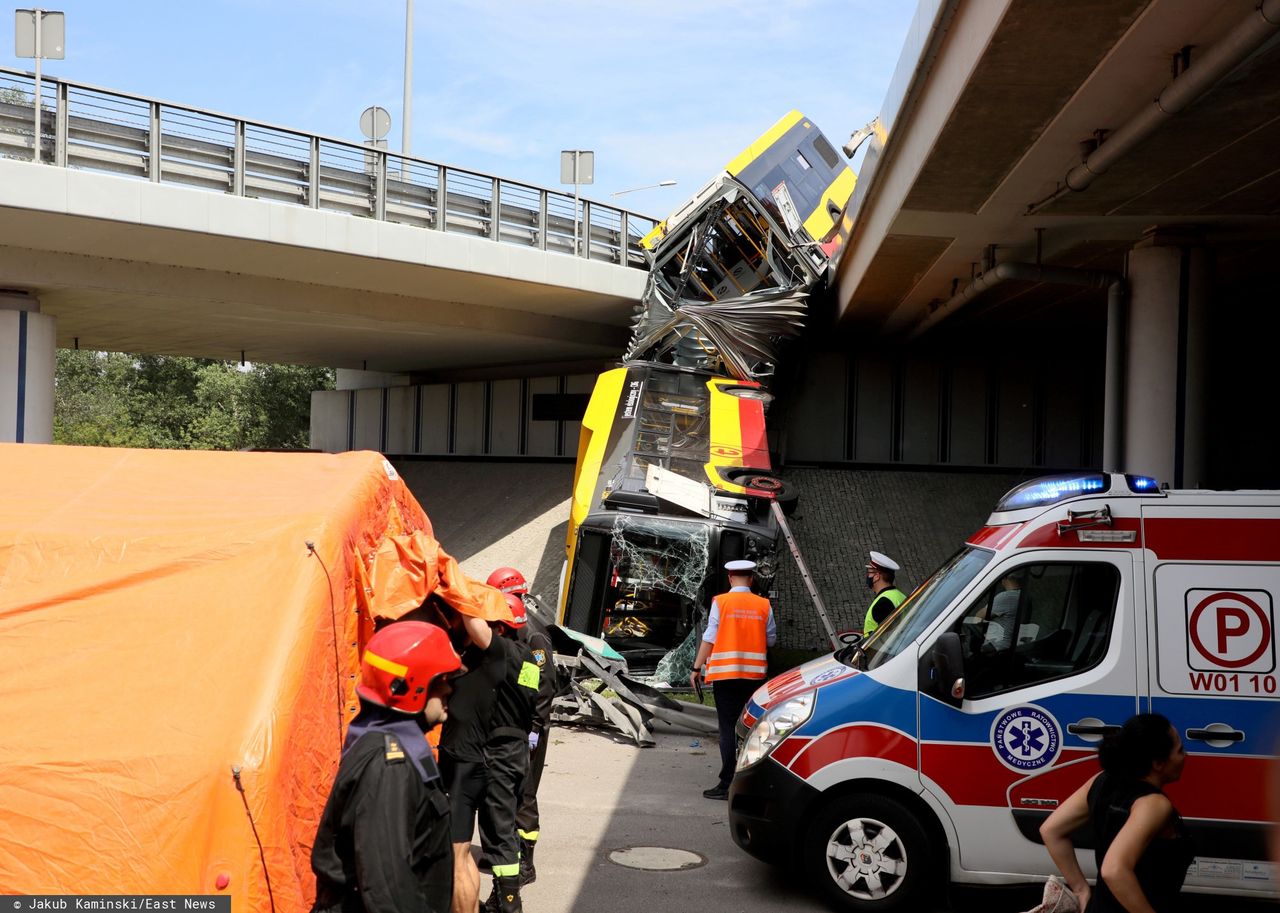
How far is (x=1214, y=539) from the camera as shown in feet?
20.7

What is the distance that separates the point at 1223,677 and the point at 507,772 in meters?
3.81

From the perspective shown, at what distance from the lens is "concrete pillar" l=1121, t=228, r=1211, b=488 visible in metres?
13.5

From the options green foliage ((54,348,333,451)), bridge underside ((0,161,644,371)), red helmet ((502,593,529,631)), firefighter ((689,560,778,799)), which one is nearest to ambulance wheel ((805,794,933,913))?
red helmet ((502,593,529,631))

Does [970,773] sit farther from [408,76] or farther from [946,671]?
[408,76]

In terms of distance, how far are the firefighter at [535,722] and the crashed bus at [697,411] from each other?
6932 millimetres

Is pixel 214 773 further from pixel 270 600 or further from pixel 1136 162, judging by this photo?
pixel 1136 162

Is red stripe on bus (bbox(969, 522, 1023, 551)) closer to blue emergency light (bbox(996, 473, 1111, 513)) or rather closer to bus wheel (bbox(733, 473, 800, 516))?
blue emergency light (bbox(996, 473, 1111, 513))

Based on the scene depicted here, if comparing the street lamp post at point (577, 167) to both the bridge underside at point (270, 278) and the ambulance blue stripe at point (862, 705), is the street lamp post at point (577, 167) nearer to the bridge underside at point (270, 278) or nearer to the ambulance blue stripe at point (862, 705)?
the bridge underside at point (270, 278)

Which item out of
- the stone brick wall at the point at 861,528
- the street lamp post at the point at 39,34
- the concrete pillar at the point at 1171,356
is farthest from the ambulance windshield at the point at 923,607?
the street lamp post at the point at 39,34

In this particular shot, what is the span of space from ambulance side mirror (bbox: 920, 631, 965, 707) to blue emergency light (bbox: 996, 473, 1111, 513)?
38.6 inches

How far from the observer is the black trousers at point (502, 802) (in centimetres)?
593

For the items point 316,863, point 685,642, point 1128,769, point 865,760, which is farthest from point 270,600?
point 685,642

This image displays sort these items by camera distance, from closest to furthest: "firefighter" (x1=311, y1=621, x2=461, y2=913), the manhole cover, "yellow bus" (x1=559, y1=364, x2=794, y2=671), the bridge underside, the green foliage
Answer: "firefighter" (x1=311, y1=621, x2=461, y2=913) → the manhole cover → "yellow bus" (x1=559, y1=364, x2=794, y2=671) → the bridge underside → the green foliage

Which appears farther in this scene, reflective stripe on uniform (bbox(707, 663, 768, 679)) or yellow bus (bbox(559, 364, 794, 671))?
yellow bus (bbox(559, 364, 794, 671))
